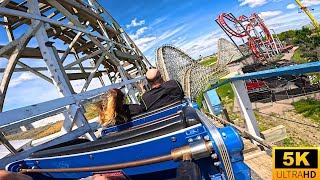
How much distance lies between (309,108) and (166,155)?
53.9ft

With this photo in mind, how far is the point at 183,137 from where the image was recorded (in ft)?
4.04

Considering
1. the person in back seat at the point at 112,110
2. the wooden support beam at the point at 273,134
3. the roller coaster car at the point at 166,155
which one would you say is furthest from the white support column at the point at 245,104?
the roller coaster car at the point at 166,155

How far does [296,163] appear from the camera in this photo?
3.14 ft

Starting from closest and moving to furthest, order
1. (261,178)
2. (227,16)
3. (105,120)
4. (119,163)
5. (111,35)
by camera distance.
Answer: (119,163), (261,178), (105,120), (111,35), (227,16)

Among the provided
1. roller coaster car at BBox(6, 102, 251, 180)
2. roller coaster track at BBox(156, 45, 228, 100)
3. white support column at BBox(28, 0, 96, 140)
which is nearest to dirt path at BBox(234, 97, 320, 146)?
roller coaster track at BBox(156, 45, 228, 100)

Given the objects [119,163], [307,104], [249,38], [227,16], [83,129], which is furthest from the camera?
[249,38]

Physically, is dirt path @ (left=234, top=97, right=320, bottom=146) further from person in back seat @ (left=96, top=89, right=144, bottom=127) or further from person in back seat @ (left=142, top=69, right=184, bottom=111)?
person in back seat @ (left=96, top=89, right=144, bottom=127)

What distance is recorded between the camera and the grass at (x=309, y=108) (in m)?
14.2

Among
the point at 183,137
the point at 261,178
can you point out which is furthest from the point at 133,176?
the point at 261,178

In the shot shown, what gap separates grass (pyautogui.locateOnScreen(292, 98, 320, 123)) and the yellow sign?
1507cm

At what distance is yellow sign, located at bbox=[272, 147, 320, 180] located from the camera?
939 millimetres

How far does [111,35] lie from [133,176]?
8.46 metres

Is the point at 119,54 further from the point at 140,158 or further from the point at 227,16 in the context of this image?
the point at 227,16

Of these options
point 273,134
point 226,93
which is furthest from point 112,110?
point 226,93
